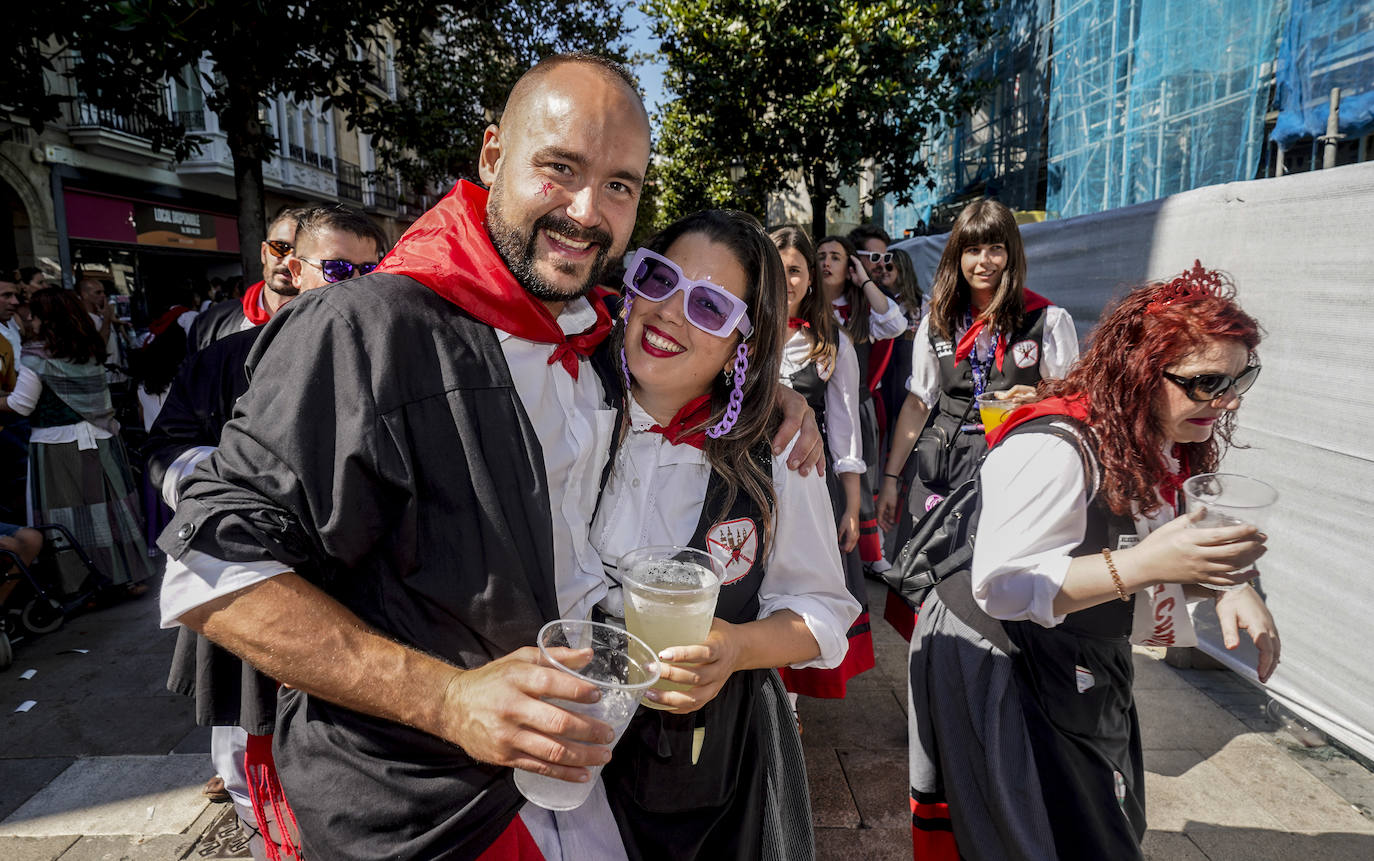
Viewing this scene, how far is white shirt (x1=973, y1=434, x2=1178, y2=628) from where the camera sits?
2.02 m

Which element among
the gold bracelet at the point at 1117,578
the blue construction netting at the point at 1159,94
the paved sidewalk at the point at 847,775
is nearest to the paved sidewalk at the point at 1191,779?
the paved sidewalk at the point at 847,775

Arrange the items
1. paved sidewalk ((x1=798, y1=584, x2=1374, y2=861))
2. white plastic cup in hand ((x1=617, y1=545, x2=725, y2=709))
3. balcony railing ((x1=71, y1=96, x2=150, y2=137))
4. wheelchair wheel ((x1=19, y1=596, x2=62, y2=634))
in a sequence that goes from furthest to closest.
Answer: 1. balcony railing ((x1=71, y1=96, x2=150, y2=137))
2. wheelchair wheel ((x1=19, y1=596, x2=62, y2=634))
3. paved sidewalk ((x1=798, y1=584, x2=1374, y2=861))
4. white plastic cup in hand ((x1=617, y1=545, x2=725, y2=709))

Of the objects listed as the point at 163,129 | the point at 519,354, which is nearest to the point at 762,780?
the point at 519,354

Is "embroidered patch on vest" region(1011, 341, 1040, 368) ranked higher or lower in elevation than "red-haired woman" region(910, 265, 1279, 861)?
higher

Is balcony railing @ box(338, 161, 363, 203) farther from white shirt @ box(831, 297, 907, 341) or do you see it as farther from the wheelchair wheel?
white shirt @ box(831, 297, 907, 341)

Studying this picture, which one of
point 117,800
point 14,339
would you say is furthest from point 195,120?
point 117,800

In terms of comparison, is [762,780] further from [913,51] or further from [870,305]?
[913,51]

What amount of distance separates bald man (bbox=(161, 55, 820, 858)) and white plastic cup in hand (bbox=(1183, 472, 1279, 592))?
1.43 metres

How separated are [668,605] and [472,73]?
14902 mm

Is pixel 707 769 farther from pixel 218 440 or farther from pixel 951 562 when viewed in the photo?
pixel 218 440

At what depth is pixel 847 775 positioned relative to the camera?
334 centimetres

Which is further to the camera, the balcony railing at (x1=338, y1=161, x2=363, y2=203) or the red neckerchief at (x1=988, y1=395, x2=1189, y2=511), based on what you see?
the balcony railing at (x1=338, y1=161, x2=363, y2=203)

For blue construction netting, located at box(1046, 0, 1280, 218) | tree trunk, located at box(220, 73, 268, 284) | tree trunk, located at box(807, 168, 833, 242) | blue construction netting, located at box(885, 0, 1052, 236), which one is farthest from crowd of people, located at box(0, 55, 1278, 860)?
tree trunk, located at box(807, 168, 833, 242)

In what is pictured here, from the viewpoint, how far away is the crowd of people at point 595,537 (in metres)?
1.20
